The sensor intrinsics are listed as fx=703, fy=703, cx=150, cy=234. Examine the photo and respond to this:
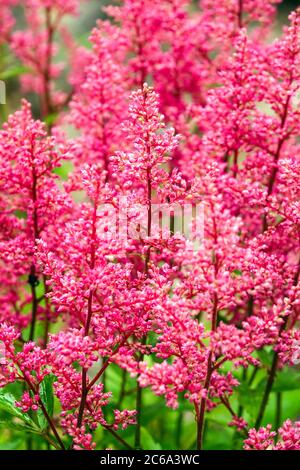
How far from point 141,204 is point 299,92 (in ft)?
3.10

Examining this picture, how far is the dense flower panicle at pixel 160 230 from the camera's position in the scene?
82.8 inches

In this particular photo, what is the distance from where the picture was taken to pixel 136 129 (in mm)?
2254

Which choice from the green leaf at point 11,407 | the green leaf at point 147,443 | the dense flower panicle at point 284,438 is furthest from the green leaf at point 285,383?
the green leaf at point 11,407

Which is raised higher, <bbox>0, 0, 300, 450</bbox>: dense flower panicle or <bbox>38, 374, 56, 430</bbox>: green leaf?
<bbox>0, 0, 300, 450</bbox>: dense flower panicle

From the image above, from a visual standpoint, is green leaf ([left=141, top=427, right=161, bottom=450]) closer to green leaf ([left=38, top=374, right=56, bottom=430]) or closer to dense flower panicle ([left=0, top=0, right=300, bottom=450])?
dense flower panicle ([left=0, top=0, right=300, bottom=450])

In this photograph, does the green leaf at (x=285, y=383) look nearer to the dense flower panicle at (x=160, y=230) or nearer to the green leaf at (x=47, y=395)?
the dense flower panicle at (x=160, y=230)

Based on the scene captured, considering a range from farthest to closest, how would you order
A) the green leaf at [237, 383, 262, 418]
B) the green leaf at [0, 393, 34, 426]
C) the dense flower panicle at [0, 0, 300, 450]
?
Result: the green leaf at [237, 383, 262, 418] → the green leaf at [0, 393, 34, 426] → the dense flower panicle at [0, 0, 300, 450]

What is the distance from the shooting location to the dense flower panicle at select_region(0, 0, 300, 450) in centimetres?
210

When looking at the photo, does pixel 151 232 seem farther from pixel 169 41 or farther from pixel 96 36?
pixel 169 41

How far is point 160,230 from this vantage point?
2326 mm
